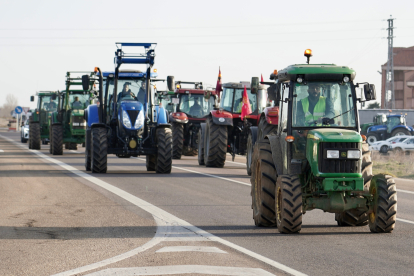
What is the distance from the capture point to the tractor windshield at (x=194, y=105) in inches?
1211

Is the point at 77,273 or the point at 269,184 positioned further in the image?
the point at 269,184

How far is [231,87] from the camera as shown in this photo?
81.6 feet

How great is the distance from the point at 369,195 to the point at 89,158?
12.7 m

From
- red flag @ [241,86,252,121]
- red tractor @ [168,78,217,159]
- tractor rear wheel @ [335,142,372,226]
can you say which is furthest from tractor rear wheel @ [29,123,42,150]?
tractor rear wheel @ [335,142,372,226]

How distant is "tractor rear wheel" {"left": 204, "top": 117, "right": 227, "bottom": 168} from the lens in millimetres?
23719

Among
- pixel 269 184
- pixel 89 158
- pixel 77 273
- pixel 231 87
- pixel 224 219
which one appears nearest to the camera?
pixel 77 273

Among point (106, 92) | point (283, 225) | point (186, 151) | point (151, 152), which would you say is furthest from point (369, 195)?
point (186, 151)

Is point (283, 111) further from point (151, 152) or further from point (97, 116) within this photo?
point (97, 116)

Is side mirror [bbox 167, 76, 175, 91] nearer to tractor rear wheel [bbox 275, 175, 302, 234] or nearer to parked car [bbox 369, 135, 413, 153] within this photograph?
tractor rear wheel [bbox 275, 175, 302, 234]

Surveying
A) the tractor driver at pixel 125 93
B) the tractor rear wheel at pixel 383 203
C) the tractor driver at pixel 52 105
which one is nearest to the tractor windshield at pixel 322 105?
the tractor rear wheel at pixel 383 203

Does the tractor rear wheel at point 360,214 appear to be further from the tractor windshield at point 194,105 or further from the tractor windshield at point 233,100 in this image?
the tractor windshield at point 194,105

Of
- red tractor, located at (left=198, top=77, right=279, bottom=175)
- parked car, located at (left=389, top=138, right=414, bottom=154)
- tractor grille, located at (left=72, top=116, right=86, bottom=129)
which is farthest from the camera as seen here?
parked car, located at (left=389, top=138, right=414, bottom=154)

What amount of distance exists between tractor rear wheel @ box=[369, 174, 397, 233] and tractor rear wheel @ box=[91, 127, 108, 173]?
1121cm

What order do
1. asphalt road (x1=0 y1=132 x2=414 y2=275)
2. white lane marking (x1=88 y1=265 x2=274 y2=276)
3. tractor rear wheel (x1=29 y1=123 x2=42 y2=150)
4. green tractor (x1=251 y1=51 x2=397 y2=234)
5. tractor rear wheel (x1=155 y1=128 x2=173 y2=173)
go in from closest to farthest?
white lane marking (x1=88 y1=265 x2=274 y2=276) → asphalt road (x1=0 y1=132 x2=414 y2=275) → green tractor (x1=251 y1=51 x2=397 y2=234) → tractor rear wheel (x1=155 y1=128 x2=173 y2=173) → tractor rear wheel (x1=29 y1=123 x2=42 y2=150)
